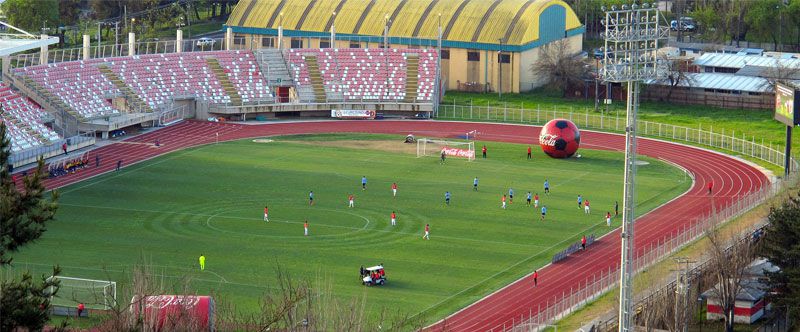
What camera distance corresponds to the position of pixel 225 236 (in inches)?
3004

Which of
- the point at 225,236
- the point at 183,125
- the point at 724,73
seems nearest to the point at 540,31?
the point at 724,73

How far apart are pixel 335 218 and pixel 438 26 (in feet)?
164

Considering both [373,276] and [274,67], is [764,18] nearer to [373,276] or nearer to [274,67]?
[274,67]

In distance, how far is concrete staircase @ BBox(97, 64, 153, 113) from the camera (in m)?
109

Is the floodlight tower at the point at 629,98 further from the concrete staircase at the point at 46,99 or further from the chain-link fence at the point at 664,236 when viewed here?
the concrete staircase at the point at 46,99

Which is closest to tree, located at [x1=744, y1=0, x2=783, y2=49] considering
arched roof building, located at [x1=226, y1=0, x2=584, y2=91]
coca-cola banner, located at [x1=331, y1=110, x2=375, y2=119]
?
arched roof building, located at [x1=226, y1=0, x2=584, y2=91]

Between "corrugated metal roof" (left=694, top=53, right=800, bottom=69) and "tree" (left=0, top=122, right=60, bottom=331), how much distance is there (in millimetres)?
93844

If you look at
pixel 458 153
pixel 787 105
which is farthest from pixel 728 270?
pixel 458 153

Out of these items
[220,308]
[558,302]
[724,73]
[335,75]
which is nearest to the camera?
[220,308]

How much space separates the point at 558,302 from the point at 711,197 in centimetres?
2550

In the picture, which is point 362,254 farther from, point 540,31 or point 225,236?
point 540,31

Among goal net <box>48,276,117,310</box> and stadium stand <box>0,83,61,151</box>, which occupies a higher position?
stadium stand <box>0,83,61,151</box>

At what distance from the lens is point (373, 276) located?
220ft

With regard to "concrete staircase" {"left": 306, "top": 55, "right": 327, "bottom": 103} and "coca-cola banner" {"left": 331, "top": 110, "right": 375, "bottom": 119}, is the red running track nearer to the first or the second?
"coca-cola banner" {"left": 331, "top": 110, "right": 375, "bottom": 119}
